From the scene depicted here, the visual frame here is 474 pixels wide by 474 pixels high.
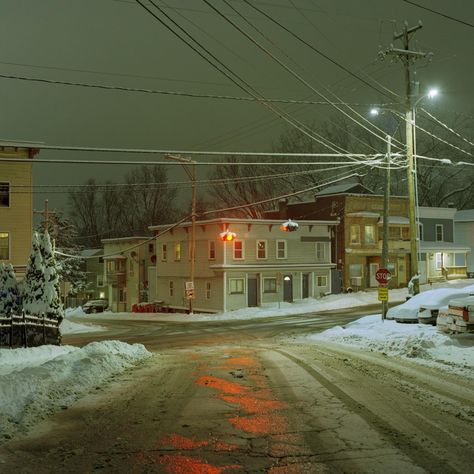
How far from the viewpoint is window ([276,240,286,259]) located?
162 ft

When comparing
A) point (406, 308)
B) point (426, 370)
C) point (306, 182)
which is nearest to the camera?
point (426, 370)

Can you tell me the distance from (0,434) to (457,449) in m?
5.09

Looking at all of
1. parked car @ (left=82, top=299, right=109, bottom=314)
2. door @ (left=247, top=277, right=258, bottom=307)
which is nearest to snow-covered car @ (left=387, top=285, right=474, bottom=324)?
door @ (left=247, top=277, right=258, bottom=307)

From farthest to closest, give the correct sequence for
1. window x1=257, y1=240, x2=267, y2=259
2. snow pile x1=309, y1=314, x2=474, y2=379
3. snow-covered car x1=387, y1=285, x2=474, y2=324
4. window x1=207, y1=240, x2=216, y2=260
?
window x1=257, y1=240, x2=267, y2=259, window x1=207, y1=240, x2=216, y2=260, snow-covered car x1=387, y1=285, x2=474, y2=324, snow pile x1=309, y1=314, x2=474, y2=379

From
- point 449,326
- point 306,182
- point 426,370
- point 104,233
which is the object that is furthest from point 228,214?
point 426,370

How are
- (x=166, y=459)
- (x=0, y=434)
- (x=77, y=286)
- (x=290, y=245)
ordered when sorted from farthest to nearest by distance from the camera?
(x=77, y=286), (x=290, y=245), (x=0, y=434), (x=166, y=459)

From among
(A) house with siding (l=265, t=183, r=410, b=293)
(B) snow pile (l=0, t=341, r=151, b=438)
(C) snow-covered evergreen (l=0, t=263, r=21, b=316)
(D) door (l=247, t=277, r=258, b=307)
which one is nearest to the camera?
(B) snow pile (l=0, t=341, r=151, b=438)

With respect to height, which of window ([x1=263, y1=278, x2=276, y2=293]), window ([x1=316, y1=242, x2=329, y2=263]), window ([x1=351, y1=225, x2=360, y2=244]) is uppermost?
window ([x1=351, y1=225, x2=360, y2=244])

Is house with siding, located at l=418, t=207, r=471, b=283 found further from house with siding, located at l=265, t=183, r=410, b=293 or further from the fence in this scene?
the fence

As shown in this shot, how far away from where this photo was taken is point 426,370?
13125 mm

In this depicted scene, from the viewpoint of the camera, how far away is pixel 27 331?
830 inches

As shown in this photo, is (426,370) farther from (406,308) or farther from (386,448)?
(406,308)

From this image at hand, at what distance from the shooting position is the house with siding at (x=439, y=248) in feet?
188

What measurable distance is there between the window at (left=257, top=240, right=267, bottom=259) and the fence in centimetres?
2646
